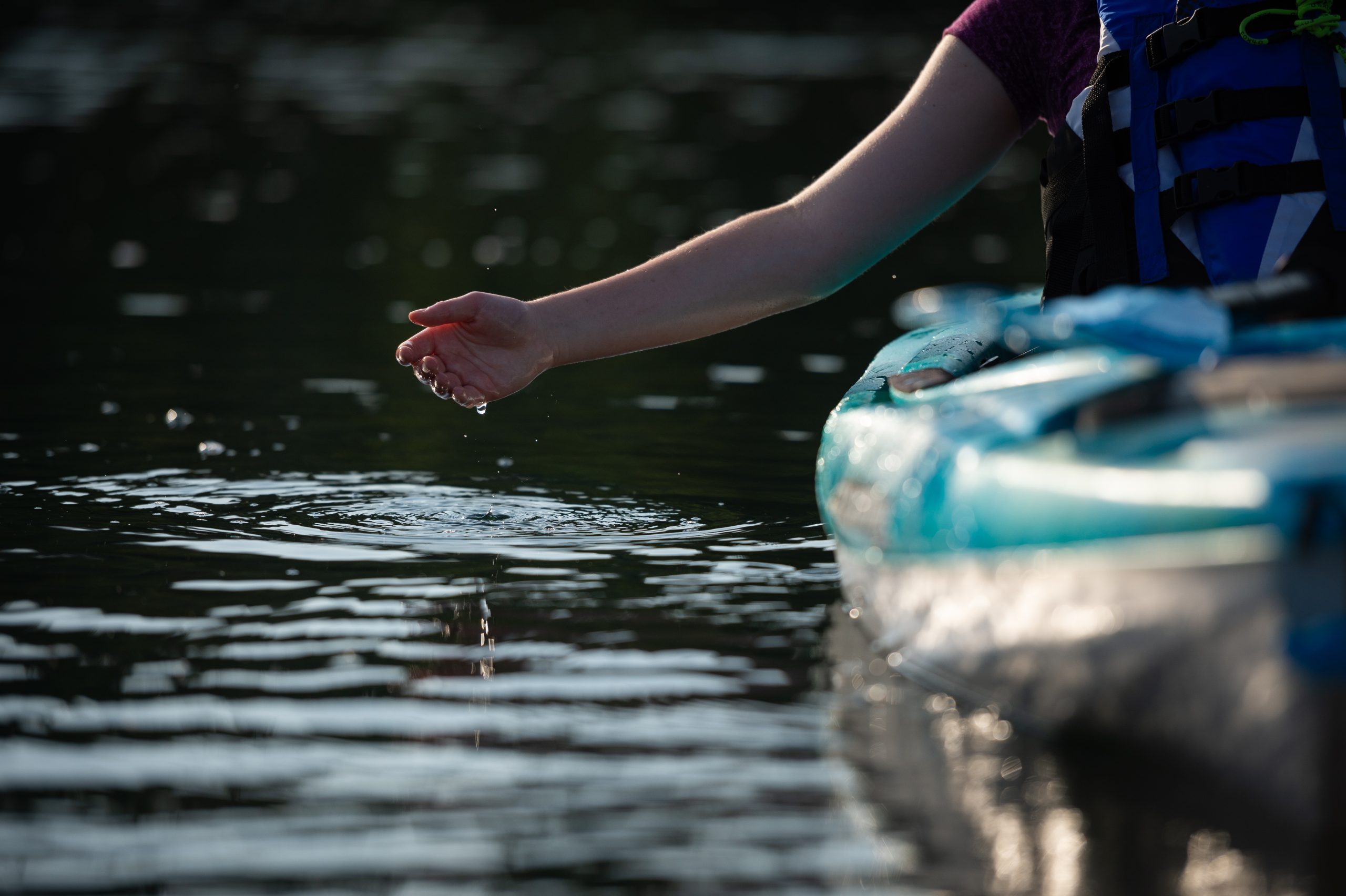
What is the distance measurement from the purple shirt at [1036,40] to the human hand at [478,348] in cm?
105

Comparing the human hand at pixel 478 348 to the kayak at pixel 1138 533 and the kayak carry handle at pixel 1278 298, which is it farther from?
the kayak carry handle at pixel 1278 298

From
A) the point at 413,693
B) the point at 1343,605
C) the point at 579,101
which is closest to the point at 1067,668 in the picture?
the point at 1343,605

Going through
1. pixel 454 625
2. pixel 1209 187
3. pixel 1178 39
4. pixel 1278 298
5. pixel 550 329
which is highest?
pixel 1178 39

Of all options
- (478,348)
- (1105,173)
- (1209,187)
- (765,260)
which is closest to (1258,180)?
(1209,187)

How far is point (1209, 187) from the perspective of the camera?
350 centimetres

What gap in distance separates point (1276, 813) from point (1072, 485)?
52 centimetres

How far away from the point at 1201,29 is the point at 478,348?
5.10 ft

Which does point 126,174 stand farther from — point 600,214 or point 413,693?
point 413,693

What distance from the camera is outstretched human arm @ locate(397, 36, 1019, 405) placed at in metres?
3.85

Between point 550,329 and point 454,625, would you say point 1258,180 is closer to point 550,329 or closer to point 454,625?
point 550,329

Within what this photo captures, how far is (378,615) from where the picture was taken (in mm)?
3822

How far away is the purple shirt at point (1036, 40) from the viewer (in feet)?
12.4

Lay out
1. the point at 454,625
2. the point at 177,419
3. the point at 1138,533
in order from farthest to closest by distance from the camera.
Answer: the point at 177,419 → the point at 454,625 → the point at 1138,533

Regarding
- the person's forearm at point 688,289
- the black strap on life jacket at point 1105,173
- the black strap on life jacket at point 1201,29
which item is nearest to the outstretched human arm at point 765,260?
the person's forearm at point 688,289
